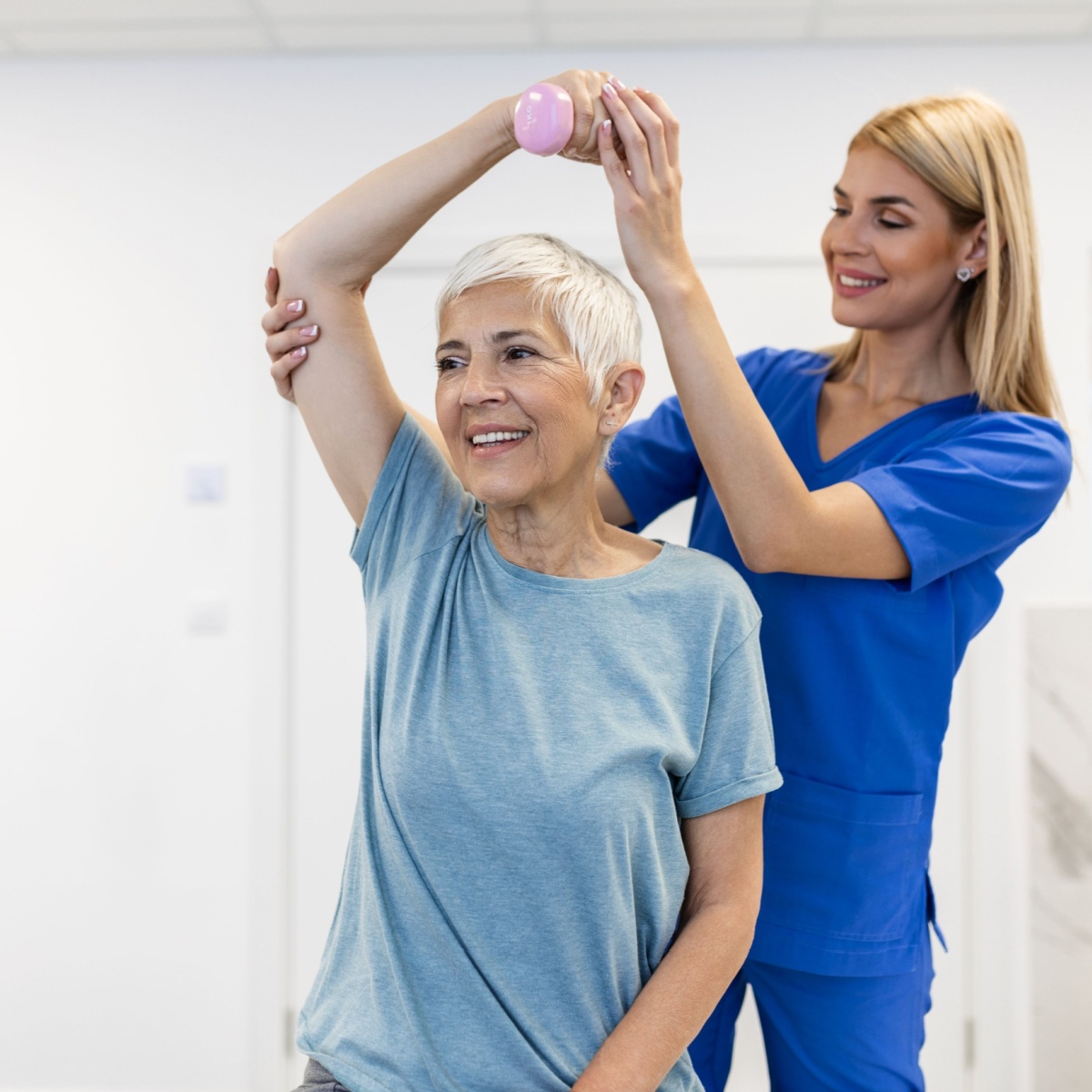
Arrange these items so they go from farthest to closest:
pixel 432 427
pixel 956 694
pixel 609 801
→ 1. pixel 956 694
2. pixel 432 427
3. pixel 609 801

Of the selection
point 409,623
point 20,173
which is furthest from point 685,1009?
point 20,173

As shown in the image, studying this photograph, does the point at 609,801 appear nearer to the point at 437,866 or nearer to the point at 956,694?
the point at 437,866

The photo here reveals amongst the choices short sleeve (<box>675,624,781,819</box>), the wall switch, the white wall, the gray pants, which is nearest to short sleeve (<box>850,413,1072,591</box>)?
short sleeve (<box>675,624,781,819</box>)

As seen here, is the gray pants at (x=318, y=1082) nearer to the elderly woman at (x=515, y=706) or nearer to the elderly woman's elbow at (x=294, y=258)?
the elderly woman at (x=515, y=706)

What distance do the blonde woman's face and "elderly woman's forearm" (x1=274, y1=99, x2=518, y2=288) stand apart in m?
0.48

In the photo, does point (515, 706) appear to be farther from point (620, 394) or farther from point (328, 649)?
point (328, 649)

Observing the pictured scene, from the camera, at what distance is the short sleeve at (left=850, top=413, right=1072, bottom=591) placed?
1.11m

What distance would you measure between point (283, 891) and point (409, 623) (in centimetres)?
167

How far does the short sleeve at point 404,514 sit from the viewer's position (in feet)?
3.33

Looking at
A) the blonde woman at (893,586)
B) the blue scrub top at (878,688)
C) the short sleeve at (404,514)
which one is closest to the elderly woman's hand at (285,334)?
the short sleeve at (404,514)

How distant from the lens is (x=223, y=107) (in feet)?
7.88

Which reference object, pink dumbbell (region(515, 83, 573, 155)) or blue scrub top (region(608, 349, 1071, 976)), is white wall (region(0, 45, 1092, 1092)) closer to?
blue scrub top (region(608, 349, 1071, 976))

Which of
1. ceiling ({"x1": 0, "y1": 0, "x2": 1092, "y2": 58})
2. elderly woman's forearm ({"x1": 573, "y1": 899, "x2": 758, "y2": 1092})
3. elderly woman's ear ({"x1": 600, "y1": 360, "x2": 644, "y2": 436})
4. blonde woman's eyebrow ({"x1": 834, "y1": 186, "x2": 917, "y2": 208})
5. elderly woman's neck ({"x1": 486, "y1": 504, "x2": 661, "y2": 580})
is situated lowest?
elderly woman's forearm ({"x1": 573, "y1": 899, "x2": 758, "y2": 1092})

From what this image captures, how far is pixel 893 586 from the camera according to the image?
45.9 inches
